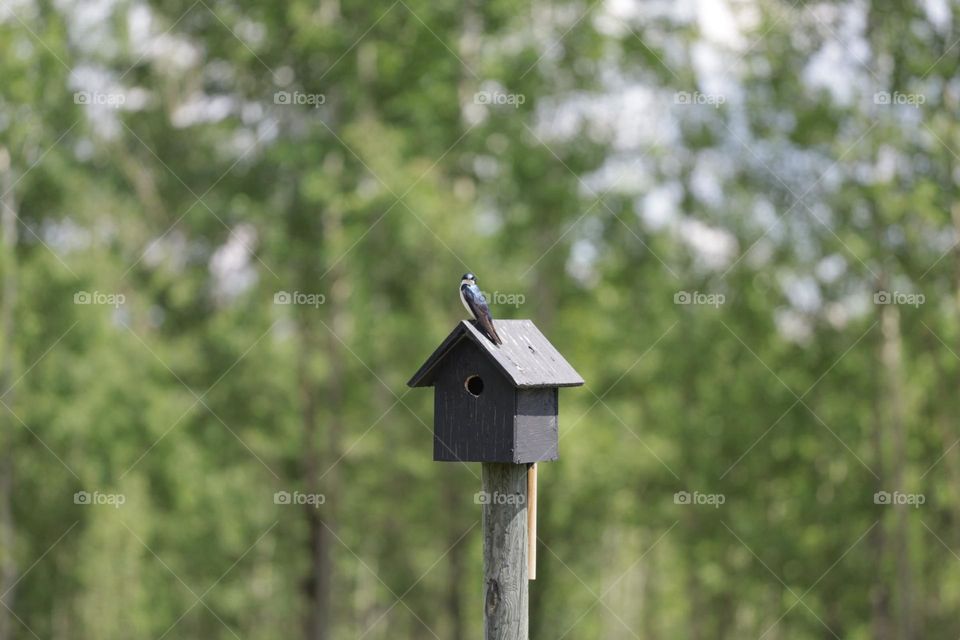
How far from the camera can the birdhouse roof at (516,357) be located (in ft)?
21.0

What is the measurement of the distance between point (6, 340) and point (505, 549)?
35.4 ft

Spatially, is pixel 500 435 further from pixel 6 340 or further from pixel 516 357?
pixel 6 340

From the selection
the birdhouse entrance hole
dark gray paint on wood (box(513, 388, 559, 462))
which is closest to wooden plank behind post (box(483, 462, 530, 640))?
dark gray paint on wood (box(513, 388, 559, 462))

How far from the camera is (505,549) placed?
664cm

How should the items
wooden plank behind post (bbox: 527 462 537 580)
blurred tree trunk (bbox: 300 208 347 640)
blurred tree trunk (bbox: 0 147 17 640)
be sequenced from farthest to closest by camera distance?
blurred tree trunk (bbox: 300 208 347 640) → blurred tree trunk (bbox: 0 147 17 640) → wooden plank behind post (bbox: 527 462 537 580)

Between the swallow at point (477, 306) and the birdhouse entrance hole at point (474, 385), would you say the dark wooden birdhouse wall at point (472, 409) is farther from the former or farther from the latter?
the swallow at point (477, 306)

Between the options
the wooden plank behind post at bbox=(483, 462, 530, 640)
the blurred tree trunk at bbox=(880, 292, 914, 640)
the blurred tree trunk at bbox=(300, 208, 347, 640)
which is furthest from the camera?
the blurred tree trunk at bbox=(300, 208, 347, 640)

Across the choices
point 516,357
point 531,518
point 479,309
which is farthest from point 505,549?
point 479,309

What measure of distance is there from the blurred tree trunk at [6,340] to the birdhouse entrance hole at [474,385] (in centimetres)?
1057

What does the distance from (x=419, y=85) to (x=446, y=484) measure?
5618mm

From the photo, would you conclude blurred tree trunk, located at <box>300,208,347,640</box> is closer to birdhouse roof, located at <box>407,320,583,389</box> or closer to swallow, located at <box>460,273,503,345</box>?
birdhouse roof, located at <box>407,320,583,389</box>

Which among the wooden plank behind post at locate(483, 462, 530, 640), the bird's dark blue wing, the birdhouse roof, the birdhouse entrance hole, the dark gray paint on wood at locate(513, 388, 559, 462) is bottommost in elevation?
the wooden plank behind post at locate(483, 462, 530, 640)

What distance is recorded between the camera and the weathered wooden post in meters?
6.45

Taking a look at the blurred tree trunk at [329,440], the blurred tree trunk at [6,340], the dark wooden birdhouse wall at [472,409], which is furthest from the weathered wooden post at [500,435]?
the blurred tree trunk at [6,340]
